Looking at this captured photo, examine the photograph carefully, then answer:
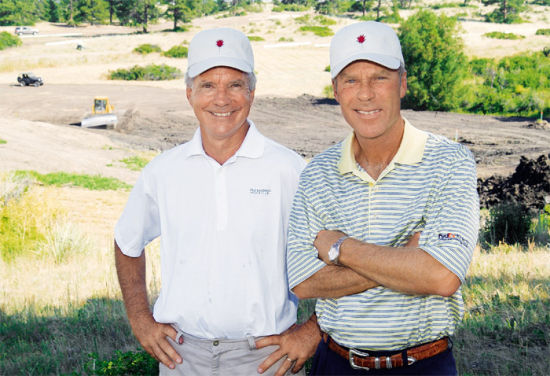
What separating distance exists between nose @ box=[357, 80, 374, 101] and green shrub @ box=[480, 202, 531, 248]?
8191 millimetres

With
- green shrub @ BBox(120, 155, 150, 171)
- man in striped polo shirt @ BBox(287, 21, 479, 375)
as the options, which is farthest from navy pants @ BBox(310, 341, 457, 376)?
green shrub @ BBox(120, 155, 150, 171)

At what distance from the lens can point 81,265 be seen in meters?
9.00

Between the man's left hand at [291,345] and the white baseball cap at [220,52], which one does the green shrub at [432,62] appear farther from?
the man's left hand at [291,345]

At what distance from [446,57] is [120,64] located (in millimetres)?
28804

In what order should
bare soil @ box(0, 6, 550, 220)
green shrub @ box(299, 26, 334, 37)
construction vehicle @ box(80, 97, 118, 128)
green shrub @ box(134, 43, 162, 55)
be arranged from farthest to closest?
green shrub @ box(299, 26, 334, 37) → green shrub @ box(134, 43, 162, 55) → construction vehicle @ box(80, 97, 118, 128) → bare soil @ box(0, 6, 550, 220)

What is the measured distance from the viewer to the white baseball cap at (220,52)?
3008 millimetres

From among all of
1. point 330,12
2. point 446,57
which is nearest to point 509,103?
point 446,57

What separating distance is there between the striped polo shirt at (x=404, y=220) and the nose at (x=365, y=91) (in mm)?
217

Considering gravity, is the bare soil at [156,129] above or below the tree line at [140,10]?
below

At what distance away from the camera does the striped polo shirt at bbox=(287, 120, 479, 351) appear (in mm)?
2482

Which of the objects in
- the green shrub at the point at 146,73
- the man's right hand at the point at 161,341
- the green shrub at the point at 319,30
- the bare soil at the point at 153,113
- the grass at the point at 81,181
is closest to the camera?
the man's right hand at the point at 161,341

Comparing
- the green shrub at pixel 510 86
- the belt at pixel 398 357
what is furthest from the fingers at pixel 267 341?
the green shrub at pixel 510 86

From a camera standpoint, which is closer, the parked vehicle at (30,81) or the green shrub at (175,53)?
the parked vehicle at (30,81)

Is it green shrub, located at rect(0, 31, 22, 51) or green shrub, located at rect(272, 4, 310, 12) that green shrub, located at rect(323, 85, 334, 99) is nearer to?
green shrub, located at rect(0, 31, 22, 51)
